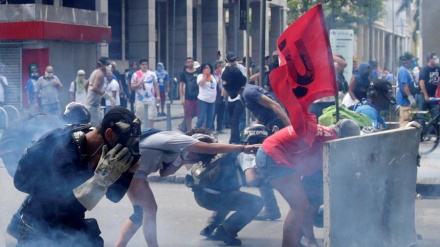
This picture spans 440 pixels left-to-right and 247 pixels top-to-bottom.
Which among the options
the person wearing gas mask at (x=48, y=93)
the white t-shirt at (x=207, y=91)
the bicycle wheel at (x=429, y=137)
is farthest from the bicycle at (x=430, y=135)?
the person wearing gas mask at (x=48, y=93)

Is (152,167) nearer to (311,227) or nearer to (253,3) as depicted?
(311,227)

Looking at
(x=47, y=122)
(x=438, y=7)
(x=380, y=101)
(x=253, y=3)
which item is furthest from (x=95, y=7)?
(x=47, y=122)

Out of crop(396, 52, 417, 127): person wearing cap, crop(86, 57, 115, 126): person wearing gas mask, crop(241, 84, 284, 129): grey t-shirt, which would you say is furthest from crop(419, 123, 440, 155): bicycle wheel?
crop(241, 84, 284, 129): grey t-shirt

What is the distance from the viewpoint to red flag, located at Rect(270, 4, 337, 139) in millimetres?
5844

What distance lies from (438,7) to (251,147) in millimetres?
6853

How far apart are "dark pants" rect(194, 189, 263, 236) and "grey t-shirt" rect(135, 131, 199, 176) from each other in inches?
43.1

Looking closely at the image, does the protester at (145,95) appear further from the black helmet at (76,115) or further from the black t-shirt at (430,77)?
the black helmet at (76,115)

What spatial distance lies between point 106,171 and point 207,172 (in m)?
3.13

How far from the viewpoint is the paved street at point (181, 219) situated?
705 centimetres

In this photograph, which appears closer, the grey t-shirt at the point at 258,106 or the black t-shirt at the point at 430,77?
the grey t-shirt at the point at 258,106

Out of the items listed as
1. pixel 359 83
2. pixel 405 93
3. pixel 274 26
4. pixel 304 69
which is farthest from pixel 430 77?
pixel 274 26

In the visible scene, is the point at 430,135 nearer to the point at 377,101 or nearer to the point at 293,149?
the point at 377,101

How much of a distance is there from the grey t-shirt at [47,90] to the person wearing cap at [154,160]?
29.7ft

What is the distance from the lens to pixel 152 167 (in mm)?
5719
